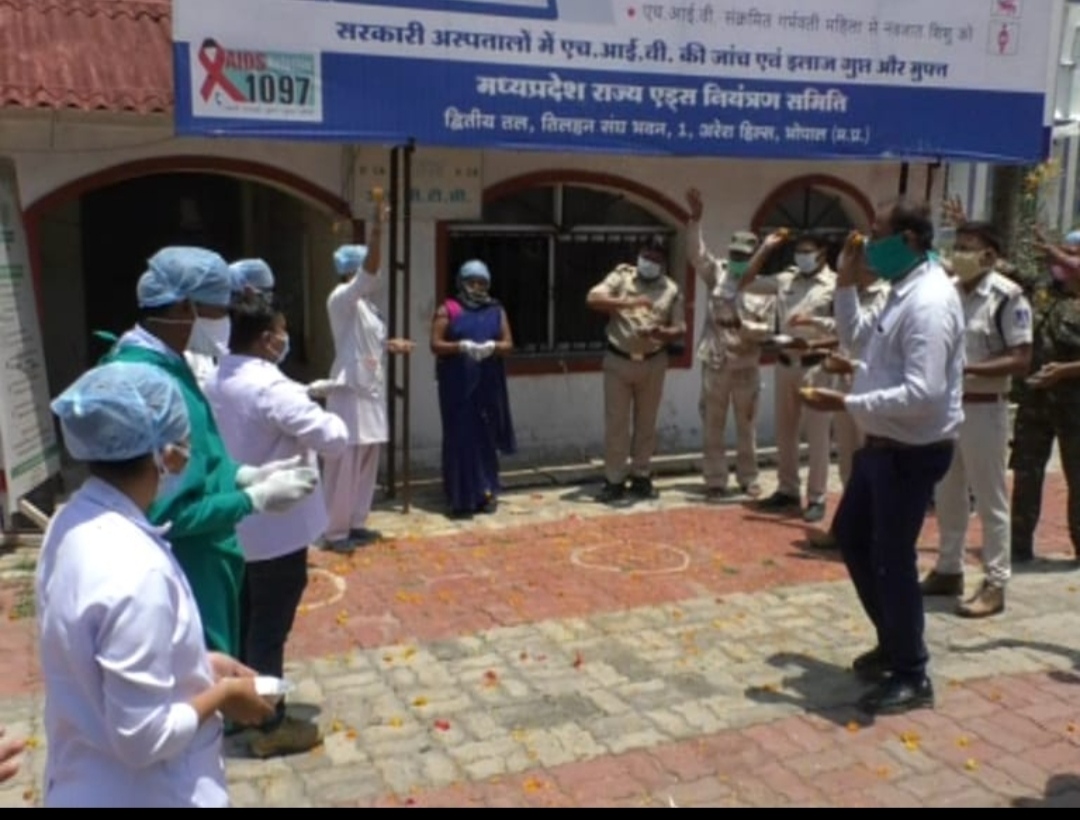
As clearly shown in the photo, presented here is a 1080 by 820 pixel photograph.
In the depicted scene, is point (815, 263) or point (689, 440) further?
point (689, 440)

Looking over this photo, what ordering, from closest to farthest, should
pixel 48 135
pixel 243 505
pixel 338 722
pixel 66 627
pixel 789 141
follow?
pixel 66 627, pixel 243 505, pixel 338 722, pixel 48 135, pixel 789 141

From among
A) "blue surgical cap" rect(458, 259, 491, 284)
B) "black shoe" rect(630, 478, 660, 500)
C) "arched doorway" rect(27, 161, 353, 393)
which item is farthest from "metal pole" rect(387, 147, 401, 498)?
"arched doorway" rect(27, 161, 353, 393)

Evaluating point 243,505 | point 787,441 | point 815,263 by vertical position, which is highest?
point 815,263

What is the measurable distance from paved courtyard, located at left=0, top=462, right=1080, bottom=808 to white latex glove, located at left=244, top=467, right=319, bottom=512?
132 cm

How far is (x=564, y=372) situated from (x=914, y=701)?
524cm

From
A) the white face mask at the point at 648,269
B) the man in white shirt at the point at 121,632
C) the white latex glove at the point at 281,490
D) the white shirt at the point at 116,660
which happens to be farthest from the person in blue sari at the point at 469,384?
the white shirt at the point at 116,660

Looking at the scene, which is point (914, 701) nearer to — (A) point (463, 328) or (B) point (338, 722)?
(B) point (338, 722)

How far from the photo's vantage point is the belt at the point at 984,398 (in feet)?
19.5

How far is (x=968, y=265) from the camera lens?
5875 millimetres

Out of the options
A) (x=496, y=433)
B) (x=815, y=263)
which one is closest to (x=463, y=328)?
(x=496, y=433)

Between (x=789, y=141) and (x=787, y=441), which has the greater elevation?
(x=789, y=141)

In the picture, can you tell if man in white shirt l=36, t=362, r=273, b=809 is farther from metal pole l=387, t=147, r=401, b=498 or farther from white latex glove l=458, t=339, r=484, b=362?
metal pole l=387, t=147, r=401, b=498

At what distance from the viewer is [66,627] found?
2152 millimetres

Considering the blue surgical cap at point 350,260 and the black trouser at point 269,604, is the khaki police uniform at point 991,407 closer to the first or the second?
the blue surgical cap at point 350,260
